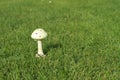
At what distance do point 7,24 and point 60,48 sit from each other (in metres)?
4.42

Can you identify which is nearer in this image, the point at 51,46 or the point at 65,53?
the point at 65,53

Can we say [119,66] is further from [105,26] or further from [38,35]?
[105,26]

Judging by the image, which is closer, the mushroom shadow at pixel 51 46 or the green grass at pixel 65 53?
the green grass at pixel 65 53

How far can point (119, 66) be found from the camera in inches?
203

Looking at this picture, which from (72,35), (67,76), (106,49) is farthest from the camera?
(72,35)

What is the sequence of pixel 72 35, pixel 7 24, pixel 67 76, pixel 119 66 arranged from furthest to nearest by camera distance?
pixel 7 24 → pixel 72 35 → pixel 119 66 → pixel 67 76

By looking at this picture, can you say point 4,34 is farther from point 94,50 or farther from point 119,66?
point 119,66

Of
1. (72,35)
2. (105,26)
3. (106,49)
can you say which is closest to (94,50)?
(106,49)

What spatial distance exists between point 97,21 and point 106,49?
3.94 m

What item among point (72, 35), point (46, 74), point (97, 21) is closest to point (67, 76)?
point (46, 74)

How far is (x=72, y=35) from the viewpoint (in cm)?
780

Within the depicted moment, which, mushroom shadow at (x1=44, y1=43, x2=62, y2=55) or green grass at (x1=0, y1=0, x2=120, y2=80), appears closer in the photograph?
green grass at (x1=0, y1=0, x2=120, y2=80)

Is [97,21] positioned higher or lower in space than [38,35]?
lower

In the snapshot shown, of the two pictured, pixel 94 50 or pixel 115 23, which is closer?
pixel 94 50
